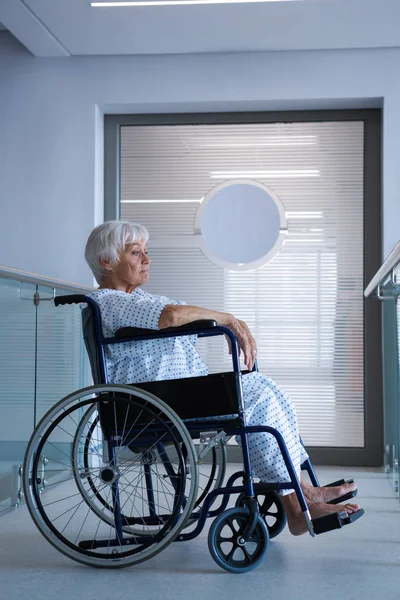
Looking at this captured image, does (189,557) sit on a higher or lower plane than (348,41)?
lower

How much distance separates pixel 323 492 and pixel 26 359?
1.38 metres

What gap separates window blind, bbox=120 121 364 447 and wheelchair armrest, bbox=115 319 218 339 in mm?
2370

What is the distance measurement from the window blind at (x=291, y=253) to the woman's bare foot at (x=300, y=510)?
2199 millimetres

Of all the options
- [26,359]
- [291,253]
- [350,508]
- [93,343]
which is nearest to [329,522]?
[350,508]

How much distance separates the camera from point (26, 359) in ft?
10.3

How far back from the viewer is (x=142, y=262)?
257cm

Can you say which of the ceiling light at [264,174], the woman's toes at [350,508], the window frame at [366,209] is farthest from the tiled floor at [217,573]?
the ceiling light at [264,174]

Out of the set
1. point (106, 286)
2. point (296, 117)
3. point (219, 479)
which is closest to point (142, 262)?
point (106, 286)

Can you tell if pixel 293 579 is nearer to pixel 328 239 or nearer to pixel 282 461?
pixel 282 461

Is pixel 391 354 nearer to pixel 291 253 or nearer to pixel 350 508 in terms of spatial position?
pixel 291 253

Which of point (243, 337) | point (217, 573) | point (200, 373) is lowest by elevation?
point (217, 573)

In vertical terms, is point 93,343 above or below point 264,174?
below

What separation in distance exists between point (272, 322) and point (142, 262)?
2.00 m

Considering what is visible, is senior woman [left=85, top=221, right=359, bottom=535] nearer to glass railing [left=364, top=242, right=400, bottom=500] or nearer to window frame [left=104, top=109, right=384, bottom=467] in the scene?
glass railing [left=364, top=242, right=400, bottom=500]
